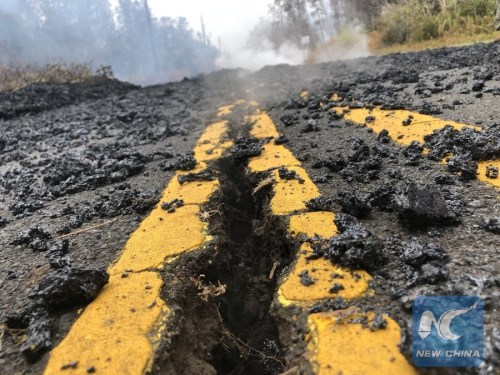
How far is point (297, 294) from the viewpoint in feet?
4.40

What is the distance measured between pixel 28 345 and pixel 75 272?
0.29 metres

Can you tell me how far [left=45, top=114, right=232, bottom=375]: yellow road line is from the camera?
1.16 meters

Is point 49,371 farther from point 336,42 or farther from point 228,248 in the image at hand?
point 336,42

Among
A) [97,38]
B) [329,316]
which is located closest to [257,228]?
[329,316]

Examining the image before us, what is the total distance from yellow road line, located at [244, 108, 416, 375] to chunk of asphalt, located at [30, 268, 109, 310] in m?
0.70

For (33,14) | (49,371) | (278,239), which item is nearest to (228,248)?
(278,239)

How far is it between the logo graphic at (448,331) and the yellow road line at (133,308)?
2.54 feet

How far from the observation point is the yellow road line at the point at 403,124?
103 inches

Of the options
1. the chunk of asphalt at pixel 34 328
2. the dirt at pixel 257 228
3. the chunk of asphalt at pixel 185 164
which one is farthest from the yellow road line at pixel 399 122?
the chunk of asphalt at pixel 34 328

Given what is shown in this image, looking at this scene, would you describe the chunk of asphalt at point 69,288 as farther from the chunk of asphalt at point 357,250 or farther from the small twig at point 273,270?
the chunk of asphalt at point 357,250

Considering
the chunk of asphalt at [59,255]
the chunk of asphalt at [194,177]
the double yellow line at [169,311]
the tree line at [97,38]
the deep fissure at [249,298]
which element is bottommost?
the deep fissure at [249,298]

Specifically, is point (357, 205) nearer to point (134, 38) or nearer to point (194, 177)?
point (194, 177)

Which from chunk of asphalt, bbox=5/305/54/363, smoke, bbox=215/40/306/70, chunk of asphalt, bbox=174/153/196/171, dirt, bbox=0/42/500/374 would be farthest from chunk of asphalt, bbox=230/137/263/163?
smoke, bbox=215/40/306/70

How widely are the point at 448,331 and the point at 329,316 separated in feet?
1.09
